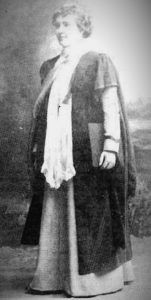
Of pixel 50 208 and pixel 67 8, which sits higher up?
pixel 67 8

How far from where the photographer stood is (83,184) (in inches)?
194

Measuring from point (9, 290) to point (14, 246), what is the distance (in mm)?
392

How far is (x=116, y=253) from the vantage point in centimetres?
491

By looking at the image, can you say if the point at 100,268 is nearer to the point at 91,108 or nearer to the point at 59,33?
the point at 91,108

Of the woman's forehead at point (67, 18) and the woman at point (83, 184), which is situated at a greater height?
the woman's forehead at point (67, 18)

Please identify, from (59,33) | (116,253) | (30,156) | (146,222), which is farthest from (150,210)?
(59,33)

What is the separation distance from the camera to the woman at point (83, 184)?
16.0 feet

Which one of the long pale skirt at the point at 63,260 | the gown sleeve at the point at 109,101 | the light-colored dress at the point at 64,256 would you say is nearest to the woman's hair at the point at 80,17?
the gown sleeve at the point at 109,101

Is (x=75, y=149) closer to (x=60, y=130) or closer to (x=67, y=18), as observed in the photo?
(x=60, y=130)

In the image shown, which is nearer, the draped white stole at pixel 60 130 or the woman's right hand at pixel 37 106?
the draped white stole at pixel 60 130

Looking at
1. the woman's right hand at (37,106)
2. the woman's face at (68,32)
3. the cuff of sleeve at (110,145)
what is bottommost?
the cuff of sleeve at (110,145)

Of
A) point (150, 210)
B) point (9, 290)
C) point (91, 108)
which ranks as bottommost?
point (9, 290)

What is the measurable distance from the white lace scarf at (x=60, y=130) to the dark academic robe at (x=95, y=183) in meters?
0.05

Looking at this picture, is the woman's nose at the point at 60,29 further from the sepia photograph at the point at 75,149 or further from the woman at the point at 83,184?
the woman at the point at 83,184
